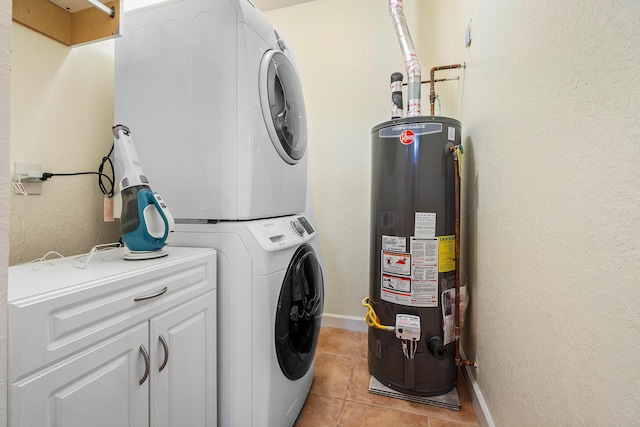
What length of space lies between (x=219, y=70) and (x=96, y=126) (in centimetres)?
76

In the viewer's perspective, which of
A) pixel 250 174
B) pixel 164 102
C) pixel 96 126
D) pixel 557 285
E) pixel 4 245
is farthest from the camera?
pixel 96 126

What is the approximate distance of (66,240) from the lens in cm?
115

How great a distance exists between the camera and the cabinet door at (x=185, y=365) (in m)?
0.76

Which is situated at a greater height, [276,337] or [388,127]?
[388,127]

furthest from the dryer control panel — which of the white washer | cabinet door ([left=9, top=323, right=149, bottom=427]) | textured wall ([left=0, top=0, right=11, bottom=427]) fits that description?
textured wall ([left=0, top=0, right=11, bottom=427])

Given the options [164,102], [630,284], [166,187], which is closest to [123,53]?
[164,102]

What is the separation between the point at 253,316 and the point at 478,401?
44.2 inches

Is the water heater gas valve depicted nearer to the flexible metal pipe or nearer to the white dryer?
the white dryer

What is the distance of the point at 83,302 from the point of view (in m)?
0.58

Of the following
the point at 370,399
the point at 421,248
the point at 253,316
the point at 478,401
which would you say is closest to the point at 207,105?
the point at 253,316

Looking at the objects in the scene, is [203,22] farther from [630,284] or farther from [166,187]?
[630,284]

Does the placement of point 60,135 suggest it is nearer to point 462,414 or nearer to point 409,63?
point 409,63

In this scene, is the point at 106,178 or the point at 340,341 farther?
the point at 340,341

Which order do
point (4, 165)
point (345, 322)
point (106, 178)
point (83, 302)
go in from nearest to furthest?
point (4, 165) < point (83, 302) < point (106, 178) < point (345, 322)
